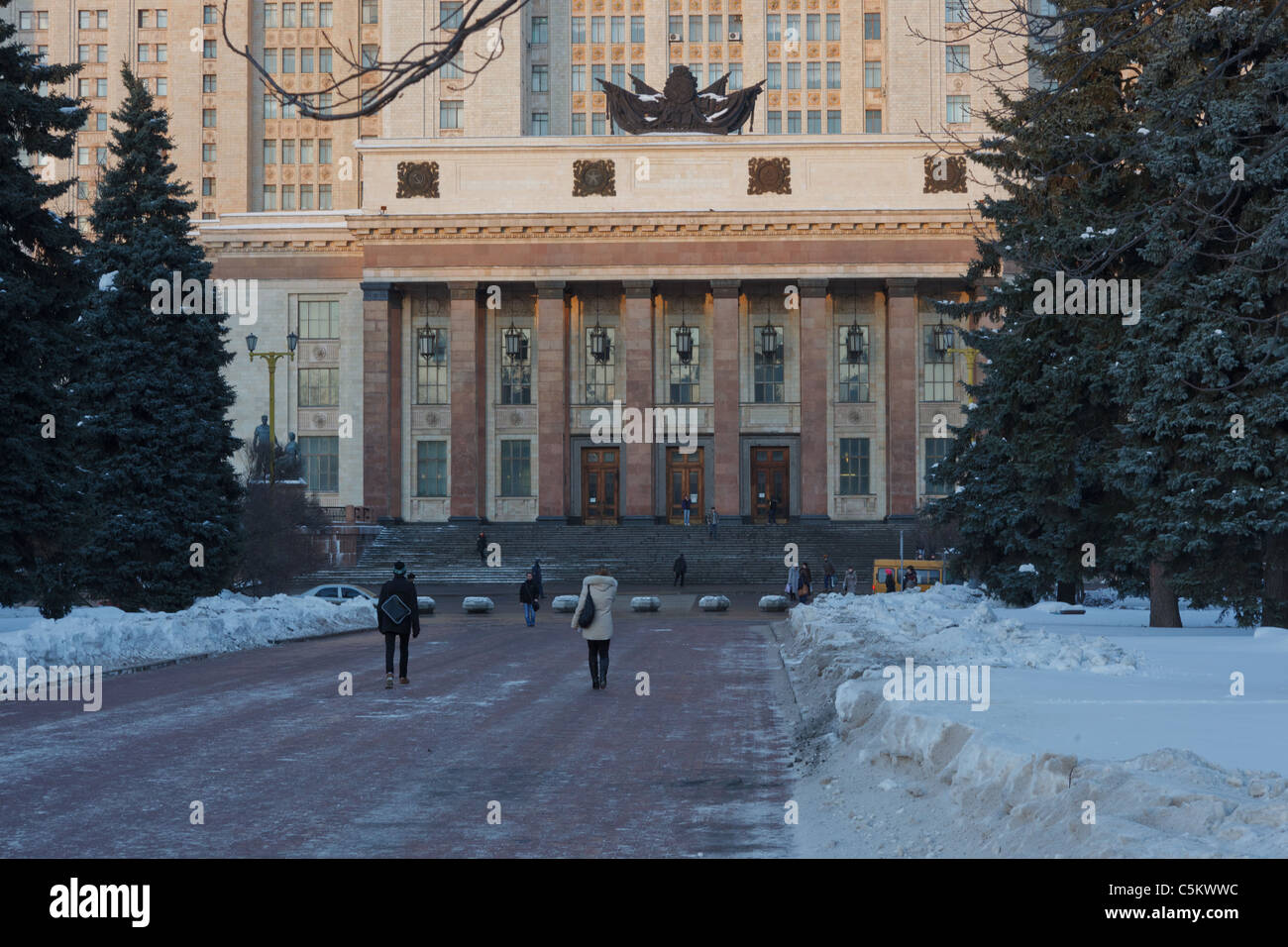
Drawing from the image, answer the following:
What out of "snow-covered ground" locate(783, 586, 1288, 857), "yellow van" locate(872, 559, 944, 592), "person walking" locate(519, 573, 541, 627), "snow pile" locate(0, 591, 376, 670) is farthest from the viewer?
"yellow van" locate(872, 559, 944, 592)

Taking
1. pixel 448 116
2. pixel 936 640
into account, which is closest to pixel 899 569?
pixel 936 640

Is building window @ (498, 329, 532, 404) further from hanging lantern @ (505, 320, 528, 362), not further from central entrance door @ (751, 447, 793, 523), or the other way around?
central entrance door @ (751, 447, 793, 523)

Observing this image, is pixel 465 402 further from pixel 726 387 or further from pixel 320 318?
pixel 726 387

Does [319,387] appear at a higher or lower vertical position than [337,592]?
higher

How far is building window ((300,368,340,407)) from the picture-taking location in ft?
227

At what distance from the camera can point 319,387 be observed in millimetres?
69188

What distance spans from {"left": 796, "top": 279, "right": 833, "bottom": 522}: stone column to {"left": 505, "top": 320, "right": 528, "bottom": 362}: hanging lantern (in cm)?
1291

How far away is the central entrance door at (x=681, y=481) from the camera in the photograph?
67.4 meters

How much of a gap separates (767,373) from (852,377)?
394 centimetres

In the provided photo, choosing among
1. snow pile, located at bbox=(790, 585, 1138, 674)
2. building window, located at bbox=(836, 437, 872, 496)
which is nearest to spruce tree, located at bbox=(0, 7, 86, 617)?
snow pile, located at bbox=(790, 585, 1138, 674)

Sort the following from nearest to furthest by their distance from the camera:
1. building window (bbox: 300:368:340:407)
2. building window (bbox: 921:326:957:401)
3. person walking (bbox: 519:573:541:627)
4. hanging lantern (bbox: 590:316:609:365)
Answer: person walking (bbox: 519:573:541:627)
building window (bbox: 921:326:957:401)
hanging lantern (bbox: 590:316:609:365)
building window (bbox: 300:368:340:407)

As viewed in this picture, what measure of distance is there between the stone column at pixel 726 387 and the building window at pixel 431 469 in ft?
41.4

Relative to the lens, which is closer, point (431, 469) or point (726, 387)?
point (726, 387)

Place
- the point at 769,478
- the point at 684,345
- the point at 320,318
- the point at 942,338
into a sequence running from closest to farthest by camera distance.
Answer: the point at 942,338 < the point at 684,345 < the point at 769,478 < the point at 320,318
